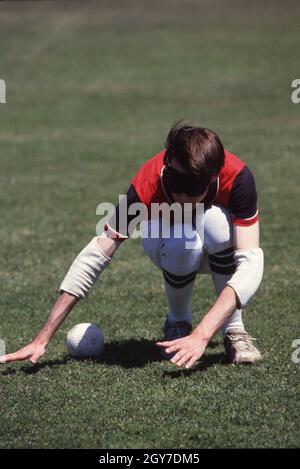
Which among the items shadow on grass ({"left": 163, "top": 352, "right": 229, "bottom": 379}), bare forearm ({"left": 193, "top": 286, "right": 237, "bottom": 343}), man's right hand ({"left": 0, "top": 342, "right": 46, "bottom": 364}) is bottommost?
shadow on grass ({"left": 163, "top": 352, "right": 229, "bottom": 379})

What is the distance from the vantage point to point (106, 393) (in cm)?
476

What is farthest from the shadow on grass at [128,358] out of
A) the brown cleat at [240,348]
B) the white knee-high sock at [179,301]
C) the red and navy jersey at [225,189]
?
the red and navy jersey at [225,189]

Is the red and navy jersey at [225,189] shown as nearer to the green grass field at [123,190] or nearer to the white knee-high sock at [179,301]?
the white knee-high sock at [179,301]

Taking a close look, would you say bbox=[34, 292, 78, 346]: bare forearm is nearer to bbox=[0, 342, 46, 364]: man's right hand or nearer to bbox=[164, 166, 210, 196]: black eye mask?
bbox=[0, 342, 46, 364]: man's right hand

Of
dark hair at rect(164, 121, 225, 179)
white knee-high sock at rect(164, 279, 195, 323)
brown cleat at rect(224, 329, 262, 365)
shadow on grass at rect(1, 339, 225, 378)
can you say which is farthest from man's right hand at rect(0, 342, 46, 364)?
dark hair at rect(164, 121, 225, 179)

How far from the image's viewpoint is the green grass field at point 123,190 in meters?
4.45

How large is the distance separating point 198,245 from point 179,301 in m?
0.59

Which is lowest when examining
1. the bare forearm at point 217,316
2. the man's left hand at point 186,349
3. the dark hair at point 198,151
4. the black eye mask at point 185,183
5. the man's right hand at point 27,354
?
the man's right hand at point 27,354

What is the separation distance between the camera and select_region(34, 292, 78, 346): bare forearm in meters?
4.90

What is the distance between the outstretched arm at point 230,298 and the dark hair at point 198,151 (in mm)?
502

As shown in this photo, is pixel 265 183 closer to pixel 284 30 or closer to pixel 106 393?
pixel 106 393

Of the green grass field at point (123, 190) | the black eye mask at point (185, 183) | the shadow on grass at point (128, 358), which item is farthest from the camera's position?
the shadow on grass at point (128, 358)

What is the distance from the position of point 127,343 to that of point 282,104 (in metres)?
12.4
